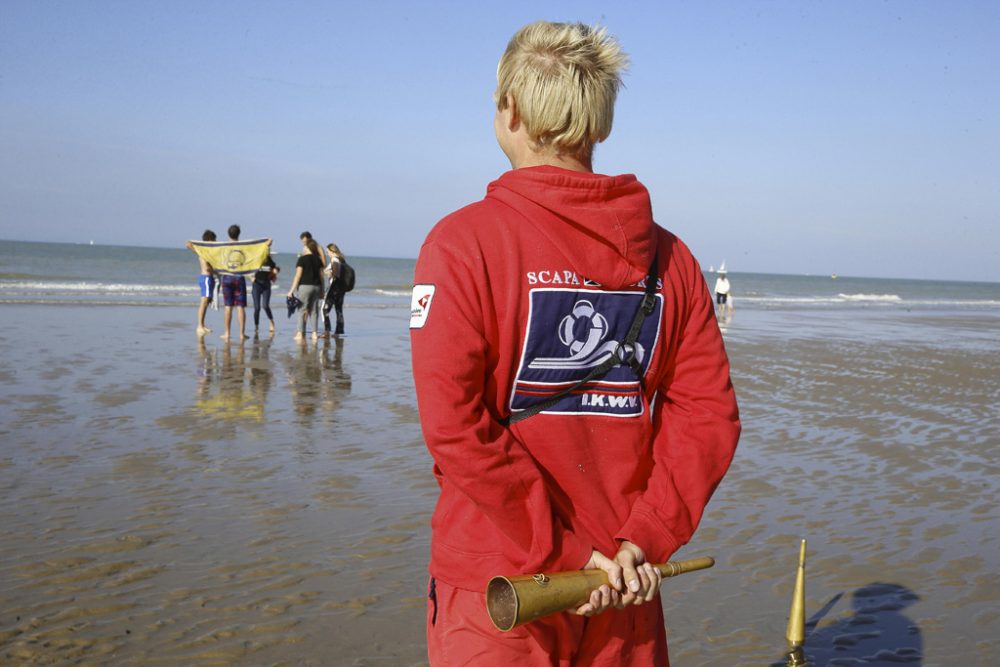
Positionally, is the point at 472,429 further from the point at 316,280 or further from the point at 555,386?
the point at 316,280

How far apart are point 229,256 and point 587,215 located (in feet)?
44.9

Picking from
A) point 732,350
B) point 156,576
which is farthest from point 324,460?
point 732,350

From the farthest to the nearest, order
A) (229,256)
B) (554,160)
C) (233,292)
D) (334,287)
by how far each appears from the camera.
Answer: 1. (334,287)
2. (229,256)
3. (233,292)
4. (554,160)

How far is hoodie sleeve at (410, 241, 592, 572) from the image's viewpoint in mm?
1590

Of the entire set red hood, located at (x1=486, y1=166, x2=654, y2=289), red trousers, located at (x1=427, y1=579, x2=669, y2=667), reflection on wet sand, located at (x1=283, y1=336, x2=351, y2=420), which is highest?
red hood, located at (x1=486, y1=166, x2=654, y2=289)

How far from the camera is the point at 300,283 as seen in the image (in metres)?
15.6

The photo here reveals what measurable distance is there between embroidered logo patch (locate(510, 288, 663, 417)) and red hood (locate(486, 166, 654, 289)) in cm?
6

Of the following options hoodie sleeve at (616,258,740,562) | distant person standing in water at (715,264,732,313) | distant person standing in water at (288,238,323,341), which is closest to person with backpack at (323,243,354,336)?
distant person standing in water at (288,238,323,341)

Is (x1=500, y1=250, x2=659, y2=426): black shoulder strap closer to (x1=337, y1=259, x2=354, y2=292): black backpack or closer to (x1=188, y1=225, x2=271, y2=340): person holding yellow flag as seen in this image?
(x1=188, y1=225, x2=271, y2=340): person holding yellow flag

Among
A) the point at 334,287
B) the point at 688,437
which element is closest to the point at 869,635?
the point at 688,437

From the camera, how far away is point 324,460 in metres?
6.85

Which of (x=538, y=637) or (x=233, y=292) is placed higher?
(x=233, y=292)

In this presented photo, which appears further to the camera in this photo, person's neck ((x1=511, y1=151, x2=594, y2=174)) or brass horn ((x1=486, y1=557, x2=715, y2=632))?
person's neck ((x1=511, y1=151, x2=594, y2=174))

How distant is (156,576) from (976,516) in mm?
5264
